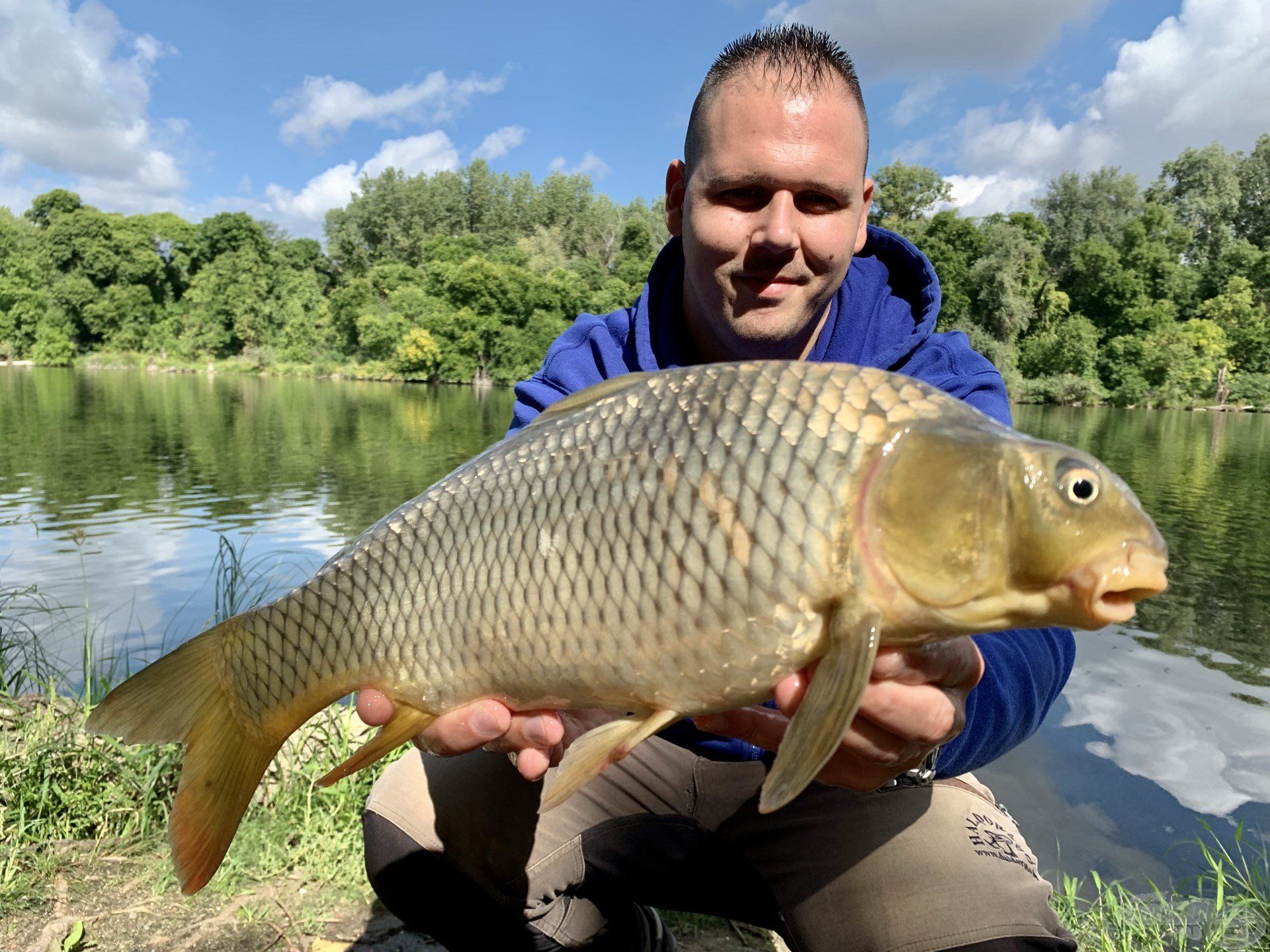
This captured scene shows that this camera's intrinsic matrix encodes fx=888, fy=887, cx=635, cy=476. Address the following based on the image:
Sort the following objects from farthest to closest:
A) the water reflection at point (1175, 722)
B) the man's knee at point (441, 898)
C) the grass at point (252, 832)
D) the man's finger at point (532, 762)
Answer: the water reflection at point (1175, 722) < the grass at point (252, 832) < the man's knee at point (441, 898) < the man's finger at point (532, 762)

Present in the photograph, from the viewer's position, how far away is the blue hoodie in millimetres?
1512

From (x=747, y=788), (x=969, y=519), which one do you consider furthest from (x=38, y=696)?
(x=969, y=519)

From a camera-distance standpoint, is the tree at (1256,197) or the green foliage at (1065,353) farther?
Result: the tree at (1256,197)

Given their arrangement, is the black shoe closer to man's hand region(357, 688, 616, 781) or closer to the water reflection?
man's hand region(357, 688, 616, 781)

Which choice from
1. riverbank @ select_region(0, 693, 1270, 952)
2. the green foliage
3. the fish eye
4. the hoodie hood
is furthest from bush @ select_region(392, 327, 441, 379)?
the fish eye

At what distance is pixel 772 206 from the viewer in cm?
184

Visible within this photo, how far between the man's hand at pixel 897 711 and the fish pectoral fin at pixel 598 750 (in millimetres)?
113

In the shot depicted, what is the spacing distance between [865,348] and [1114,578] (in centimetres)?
114

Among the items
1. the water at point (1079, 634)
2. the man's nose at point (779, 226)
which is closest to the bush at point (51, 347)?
the water at point (1079, 634)

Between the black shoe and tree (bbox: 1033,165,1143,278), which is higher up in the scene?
tree (bbox: 1033,165,1143,278)

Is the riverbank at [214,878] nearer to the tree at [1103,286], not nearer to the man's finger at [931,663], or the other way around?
the man's finger at [931,663]

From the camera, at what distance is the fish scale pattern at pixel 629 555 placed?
989 mm

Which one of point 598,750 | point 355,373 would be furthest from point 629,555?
point 355,373

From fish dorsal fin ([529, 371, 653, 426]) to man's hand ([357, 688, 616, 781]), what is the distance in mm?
414
